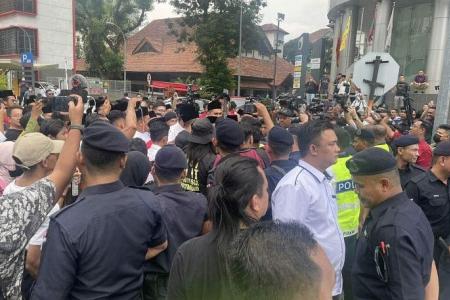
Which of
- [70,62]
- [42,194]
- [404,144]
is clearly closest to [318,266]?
[42,194]

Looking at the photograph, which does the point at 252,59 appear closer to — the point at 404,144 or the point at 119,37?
the point at 119,37

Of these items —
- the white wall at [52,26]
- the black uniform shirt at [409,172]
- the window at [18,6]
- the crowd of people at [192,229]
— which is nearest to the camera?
the crowd of people at [192,229]

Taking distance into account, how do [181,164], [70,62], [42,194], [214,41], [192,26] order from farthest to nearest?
[70,62] < [192,26] < [214,41] < [181,164] < [42,194]

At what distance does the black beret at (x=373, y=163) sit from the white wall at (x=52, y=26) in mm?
35534

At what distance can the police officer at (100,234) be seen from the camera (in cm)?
213

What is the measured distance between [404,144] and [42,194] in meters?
4.10

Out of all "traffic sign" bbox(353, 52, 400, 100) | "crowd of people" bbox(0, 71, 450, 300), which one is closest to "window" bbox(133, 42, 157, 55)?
"traffic sign" bbox(353, 52, 400, 100)

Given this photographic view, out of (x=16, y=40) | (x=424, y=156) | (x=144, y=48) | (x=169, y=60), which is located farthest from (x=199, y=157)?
(x=144, y=48)

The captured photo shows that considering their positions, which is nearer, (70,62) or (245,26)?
(245,26)

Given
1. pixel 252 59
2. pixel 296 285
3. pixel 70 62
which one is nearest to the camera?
pixel 296 285

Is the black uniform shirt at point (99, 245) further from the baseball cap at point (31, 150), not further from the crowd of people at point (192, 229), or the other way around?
the baseball cap at point (31, 150)

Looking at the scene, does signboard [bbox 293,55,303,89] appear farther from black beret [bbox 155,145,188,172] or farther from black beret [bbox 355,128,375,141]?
black beret [bbox 155,145,188,172]

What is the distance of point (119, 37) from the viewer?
42375mm

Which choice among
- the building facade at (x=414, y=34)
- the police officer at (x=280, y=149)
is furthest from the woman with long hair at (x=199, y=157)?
the building facade at (x=414, y=34)
